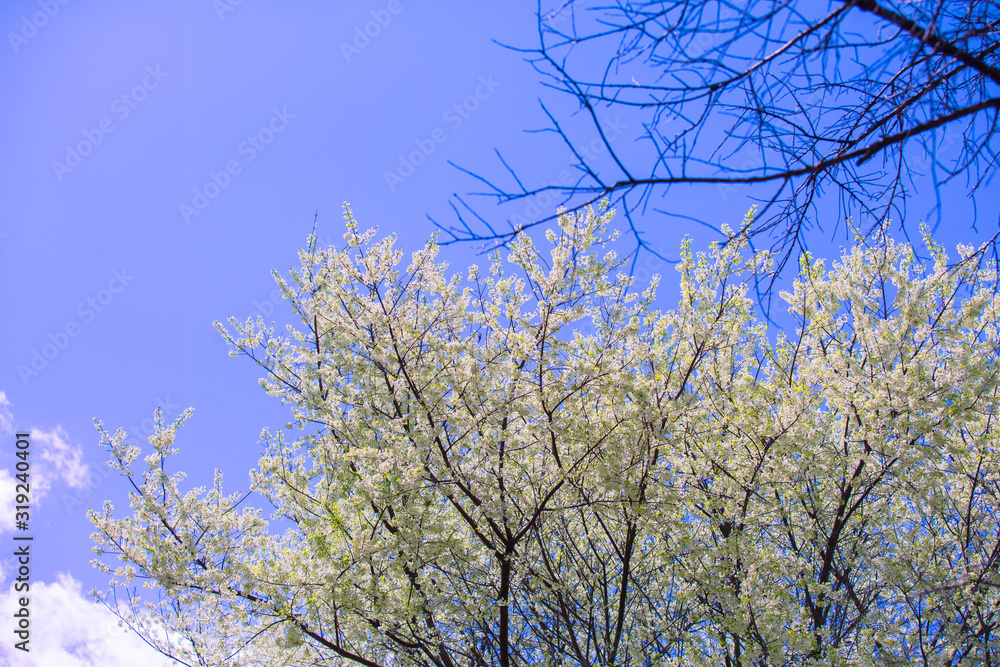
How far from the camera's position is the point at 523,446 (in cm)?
472

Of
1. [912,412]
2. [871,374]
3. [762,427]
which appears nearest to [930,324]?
[871,374]

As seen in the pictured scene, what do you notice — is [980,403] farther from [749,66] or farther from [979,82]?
[749,66]

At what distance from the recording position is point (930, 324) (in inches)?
204

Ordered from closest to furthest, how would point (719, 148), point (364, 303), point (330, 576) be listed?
point (719, 148) < point (330, 576) < point (364, 303)

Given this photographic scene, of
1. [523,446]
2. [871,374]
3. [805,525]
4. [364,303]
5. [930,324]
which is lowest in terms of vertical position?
[523,446]

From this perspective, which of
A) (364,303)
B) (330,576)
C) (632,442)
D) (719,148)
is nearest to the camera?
(719,148)

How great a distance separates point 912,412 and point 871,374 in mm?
591

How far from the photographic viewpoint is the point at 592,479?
15.2 ft

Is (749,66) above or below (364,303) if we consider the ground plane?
below

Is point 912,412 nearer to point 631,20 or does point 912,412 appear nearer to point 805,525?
point 805,525

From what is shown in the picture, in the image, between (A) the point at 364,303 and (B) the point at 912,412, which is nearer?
(B) the point at 912,412

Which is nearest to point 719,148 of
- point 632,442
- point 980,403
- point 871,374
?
point 632,442

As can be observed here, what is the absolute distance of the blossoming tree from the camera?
14.4 feet

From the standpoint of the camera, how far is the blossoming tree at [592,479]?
4.38m
